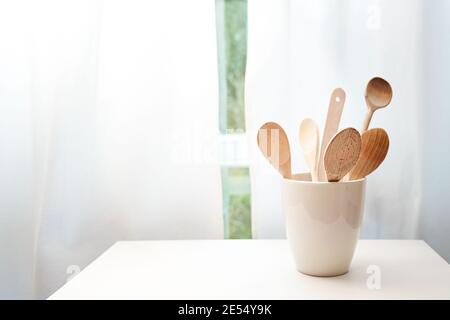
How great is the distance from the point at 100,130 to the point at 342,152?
569 mm

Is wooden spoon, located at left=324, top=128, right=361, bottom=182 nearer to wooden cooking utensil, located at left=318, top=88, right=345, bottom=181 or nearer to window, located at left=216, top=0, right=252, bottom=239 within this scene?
wooden cooking utensil, located at left=318, top=88, right=345, bottom=181

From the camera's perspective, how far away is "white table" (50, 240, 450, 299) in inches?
28.7

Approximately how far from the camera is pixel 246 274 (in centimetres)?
81

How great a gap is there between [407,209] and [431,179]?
0.08 metres

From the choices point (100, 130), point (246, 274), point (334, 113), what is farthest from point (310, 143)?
point (100, 130)

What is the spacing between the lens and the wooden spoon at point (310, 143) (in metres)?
0.83

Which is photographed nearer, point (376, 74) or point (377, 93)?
point (377, 93)

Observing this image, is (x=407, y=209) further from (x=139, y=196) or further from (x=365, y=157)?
(x=139, y=196)

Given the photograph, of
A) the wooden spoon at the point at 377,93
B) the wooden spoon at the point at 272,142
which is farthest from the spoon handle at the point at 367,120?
the wooden spoon at the point at 272,142

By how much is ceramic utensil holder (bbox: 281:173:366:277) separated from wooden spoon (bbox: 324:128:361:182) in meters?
0.03

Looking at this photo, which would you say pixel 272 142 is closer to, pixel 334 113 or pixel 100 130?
pixel 334 113

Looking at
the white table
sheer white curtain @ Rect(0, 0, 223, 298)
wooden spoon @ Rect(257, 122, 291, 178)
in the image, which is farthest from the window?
wooden spoon @ Rect(257, 122, 291, 178)

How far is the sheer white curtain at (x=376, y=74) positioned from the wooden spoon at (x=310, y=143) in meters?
0.17
